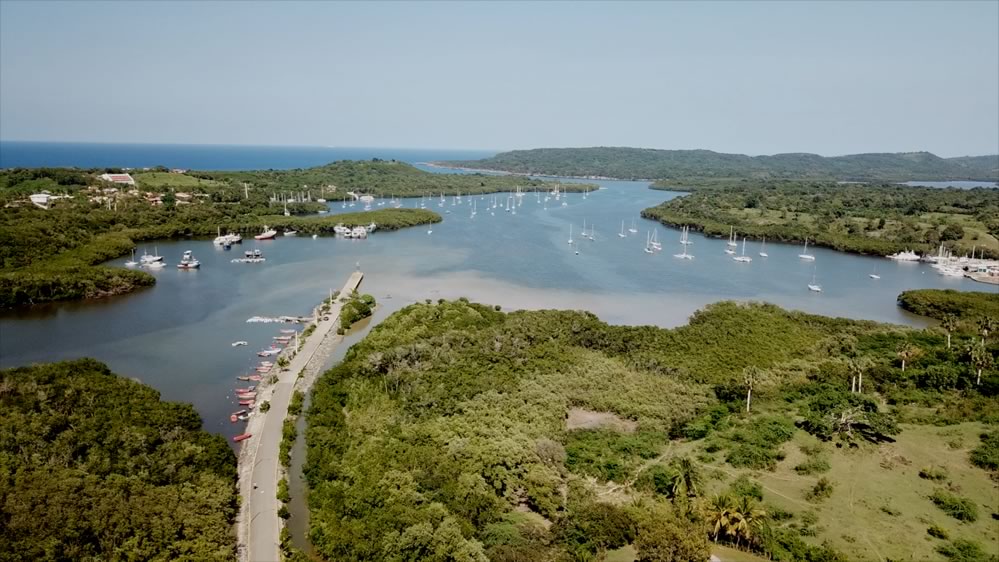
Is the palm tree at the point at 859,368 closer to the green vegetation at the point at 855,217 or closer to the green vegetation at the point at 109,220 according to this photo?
the green vegetation at the point at 855,217

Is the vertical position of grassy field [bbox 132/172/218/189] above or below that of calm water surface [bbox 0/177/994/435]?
above

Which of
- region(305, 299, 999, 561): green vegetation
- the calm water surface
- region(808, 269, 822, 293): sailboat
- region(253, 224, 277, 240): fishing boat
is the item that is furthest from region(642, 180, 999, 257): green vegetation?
region(253, 224, 277, 240): fishing boat

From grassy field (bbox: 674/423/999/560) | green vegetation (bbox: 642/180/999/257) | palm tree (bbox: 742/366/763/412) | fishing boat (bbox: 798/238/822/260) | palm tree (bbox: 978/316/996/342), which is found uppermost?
green vegetation (bbox: 642/180/999/257)

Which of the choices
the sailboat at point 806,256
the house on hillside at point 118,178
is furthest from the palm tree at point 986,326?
the house on hillside at point 118,178

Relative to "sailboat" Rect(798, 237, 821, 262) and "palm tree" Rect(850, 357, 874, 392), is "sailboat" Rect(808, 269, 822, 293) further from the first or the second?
"palm tree" Rect(850, 357, 874, 392)

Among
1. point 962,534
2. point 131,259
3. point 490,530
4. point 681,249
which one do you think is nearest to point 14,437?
point 490,530
